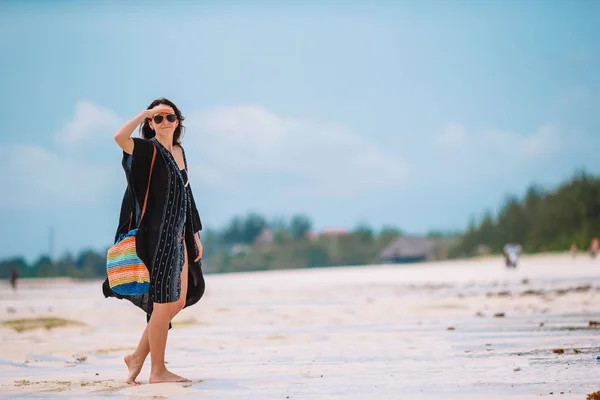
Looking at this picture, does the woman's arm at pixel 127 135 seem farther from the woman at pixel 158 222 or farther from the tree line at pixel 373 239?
the tree line at pixel 373 239

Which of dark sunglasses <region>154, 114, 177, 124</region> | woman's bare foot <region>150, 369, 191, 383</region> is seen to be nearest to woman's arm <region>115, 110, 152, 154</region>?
dark sunglasses <region>154, 114, 177, 124</region>

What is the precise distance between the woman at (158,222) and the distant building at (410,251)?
285ft

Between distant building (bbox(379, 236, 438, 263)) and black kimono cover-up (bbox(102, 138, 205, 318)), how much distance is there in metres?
86.9

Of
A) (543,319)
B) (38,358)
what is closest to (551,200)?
(543,319)

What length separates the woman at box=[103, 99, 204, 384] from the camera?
5438 mm

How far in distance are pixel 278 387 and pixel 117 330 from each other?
19.8 feet

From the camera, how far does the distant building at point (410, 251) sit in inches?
3679

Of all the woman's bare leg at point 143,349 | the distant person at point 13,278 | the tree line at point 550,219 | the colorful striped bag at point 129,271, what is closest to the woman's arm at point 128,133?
the colorful striped bag at point 129,271

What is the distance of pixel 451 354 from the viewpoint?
22.7 ft

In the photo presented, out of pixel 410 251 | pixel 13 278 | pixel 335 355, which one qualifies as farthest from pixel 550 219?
pixel 335 355

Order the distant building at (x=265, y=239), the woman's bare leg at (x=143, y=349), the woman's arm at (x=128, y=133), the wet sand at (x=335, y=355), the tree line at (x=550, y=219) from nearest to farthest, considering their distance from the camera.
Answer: the wet sand at (x=335, y=355) < the woman's arm at (x=128, y=133) < the woman's bare leg at (x=143, y=349) < the tree line at (x=550, y=219) < the distant building at (x=265, y=239)

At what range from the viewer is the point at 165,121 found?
5.64m

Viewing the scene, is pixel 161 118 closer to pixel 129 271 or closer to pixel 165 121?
pixel 165 121

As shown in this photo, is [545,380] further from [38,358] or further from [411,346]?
[38,358]
